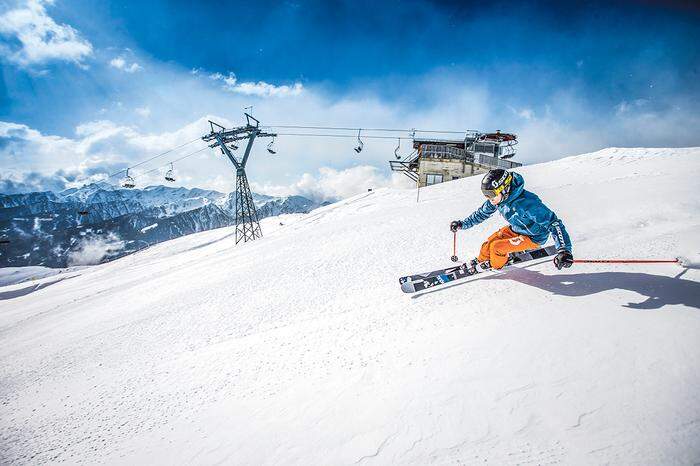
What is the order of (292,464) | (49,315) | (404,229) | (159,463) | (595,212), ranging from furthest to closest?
(404,229)
(49,315)
(595,212)
(159,463)
(292,464)

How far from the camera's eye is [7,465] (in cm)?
274

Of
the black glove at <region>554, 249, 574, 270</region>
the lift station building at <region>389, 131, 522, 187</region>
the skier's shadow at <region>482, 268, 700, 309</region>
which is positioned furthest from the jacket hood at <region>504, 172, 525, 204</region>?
the lift station building at <region>389, 131, 522, 187</region>

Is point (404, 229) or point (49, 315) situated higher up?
point (404, 229)

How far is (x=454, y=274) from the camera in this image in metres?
4.93

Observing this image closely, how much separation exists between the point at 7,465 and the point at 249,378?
2304mm

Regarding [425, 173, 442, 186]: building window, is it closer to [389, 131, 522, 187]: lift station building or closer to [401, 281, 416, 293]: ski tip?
[389, 131, 522, 187]: lift station building

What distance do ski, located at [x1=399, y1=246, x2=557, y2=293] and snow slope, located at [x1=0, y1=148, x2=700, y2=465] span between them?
0.22m

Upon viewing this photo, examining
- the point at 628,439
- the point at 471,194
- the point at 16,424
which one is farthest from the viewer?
the point at 471,194

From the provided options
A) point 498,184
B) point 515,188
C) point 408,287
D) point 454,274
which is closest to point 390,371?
point 408,287

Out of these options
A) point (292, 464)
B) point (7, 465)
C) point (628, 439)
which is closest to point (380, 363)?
point (292, 464)

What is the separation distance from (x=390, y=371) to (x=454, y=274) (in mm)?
2549

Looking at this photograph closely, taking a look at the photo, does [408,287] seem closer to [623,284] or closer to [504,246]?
[504,246]

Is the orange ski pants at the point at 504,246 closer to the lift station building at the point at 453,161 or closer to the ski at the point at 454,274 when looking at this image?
the ski at the point at 454,274

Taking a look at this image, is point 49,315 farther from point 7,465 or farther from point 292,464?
point 292,464
